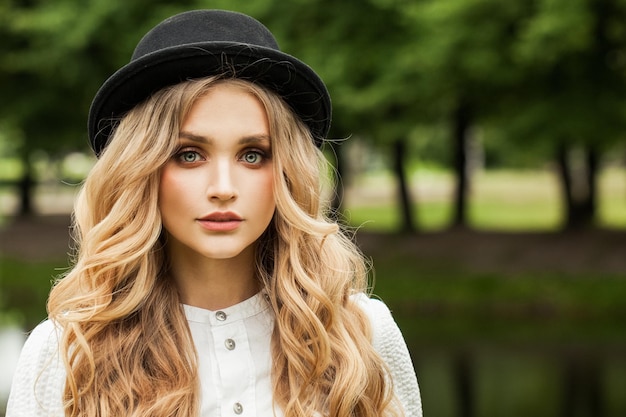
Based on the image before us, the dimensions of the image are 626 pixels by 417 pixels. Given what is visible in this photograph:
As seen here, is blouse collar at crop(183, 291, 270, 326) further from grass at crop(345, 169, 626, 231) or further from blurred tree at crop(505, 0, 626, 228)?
grass at crop(345, 169, 626, 231)

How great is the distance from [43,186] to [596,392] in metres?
37.0

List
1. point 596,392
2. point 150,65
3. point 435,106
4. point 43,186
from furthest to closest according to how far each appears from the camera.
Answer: point 43,186 < point 435,106 < point 596,392 < point 150,65

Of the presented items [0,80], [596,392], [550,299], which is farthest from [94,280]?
[0,80]

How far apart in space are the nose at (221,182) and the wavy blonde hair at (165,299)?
10 cm

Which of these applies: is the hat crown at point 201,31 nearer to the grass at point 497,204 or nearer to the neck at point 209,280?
the neck at point 209,280

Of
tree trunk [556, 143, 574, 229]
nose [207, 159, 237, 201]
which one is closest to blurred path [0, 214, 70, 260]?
tree trunk [556, 143, 574, 229]

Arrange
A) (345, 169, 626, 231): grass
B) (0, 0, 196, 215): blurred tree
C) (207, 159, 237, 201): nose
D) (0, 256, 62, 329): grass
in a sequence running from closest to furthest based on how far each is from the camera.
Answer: (207, 159, 237, 201): nose → (0, 256, 62, 329): grass → (0, 0, 196, 215): blurred tree → (345, 169, 626, 231): grass

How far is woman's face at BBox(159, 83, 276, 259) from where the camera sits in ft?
6.75

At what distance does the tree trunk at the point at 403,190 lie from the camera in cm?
2045

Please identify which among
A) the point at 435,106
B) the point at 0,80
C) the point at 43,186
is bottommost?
the point at 43,186

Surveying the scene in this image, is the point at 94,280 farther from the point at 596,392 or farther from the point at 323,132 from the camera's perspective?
the point at 596,392

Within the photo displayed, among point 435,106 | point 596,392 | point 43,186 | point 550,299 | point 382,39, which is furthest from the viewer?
point 43,186

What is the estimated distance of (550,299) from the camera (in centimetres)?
1467

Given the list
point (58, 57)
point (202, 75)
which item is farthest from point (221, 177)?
point (58, 57)
